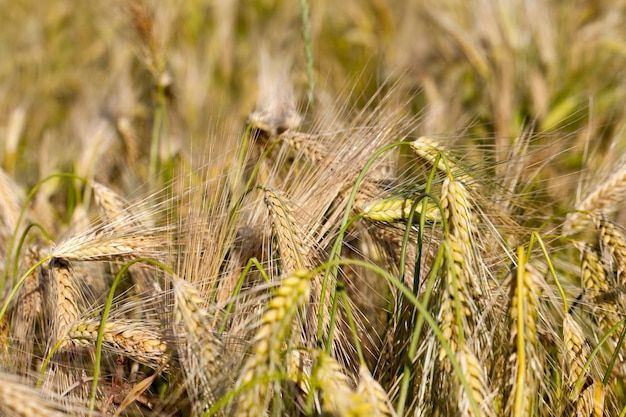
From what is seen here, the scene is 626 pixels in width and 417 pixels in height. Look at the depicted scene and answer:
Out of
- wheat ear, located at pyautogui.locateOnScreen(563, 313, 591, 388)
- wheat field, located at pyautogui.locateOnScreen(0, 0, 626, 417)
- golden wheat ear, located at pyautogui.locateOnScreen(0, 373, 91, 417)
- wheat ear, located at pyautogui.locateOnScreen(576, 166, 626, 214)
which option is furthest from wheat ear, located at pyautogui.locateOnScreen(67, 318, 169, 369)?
wheat ear, located at pyautogui.locateOnScreen(576, 166, 626, 214)

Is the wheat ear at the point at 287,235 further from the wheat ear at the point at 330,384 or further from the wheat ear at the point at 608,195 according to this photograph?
the wheat ear at the point at 608,195

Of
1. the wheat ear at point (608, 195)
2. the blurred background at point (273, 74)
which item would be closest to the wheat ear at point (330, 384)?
the blurred background at point (273, 74)

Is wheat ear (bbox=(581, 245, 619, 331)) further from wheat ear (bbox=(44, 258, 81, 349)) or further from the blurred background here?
wheat ear (bbox=(44, 258, 81, 349))

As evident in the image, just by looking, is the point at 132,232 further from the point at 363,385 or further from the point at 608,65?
the point at 608,65

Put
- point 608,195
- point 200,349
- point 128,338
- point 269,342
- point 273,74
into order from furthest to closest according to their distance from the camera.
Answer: point 273,74 → point 608,195 → point 128,338 → point 200,349 → point 269,342

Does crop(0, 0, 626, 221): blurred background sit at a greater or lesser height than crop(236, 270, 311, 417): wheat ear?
greater

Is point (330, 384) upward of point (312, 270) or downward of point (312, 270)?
downward

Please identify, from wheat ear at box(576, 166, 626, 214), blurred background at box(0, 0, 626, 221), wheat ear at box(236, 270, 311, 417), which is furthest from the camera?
blurred background at box(0, 0, 626, 221)

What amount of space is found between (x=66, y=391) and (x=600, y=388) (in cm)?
96

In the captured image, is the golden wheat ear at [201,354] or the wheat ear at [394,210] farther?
the wheat ear at [394,210]

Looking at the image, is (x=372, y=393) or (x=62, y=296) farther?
(x=62, y=296)

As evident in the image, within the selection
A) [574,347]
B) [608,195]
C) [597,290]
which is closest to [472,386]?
[574,347]

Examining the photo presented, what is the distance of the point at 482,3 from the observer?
321 centimetres

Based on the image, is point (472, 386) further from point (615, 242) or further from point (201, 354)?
point (615, 242)
